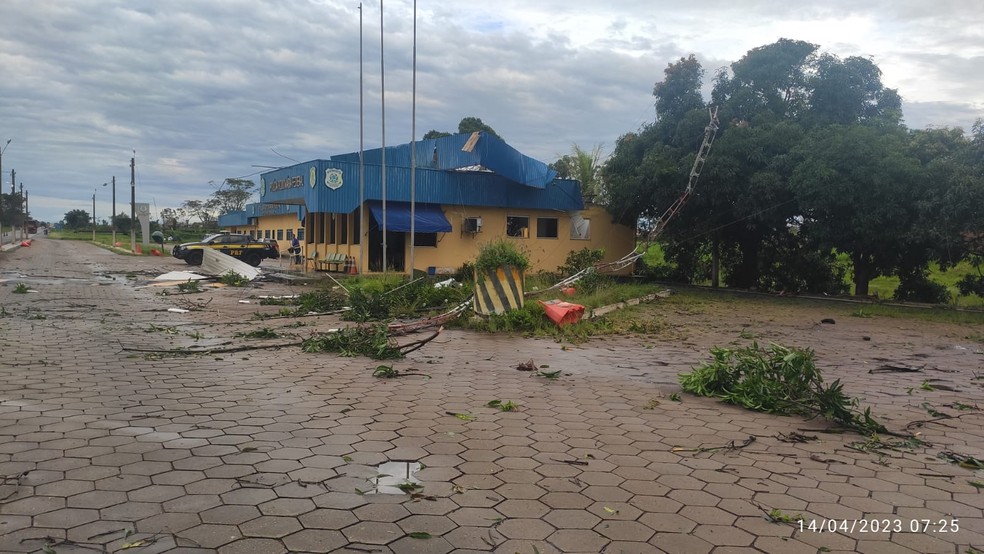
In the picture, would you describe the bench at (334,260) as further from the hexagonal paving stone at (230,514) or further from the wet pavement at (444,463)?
the hexagonal paving stone at (230,514)

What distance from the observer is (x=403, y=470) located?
4051mm

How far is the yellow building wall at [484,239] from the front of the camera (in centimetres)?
2727

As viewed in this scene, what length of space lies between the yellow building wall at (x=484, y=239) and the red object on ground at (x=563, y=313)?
47.7 feet

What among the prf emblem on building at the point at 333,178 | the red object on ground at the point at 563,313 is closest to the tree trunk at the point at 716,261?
the prf emblem on building at the point at 333,178

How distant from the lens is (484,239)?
28.7 meters

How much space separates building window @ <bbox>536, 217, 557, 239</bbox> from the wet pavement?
22.1 m

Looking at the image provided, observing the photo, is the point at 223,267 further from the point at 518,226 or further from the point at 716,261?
the point at 716,261

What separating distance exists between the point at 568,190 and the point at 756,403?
24.6m

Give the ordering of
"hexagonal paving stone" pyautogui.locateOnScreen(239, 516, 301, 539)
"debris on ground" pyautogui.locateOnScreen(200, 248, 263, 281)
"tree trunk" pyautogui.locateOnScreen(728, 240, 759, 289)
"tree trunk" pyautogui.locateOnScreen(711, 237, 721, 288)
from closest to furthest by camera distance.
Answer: "hexagonal paving stone" pyautogui.locateOnScreen(239, 516, 301, 539)
"debris on ground" pyautogui.locateOnScreen(200, 248, 263, 281)
"tree trunk" pyautogui.locateOnScreen(728, 240, 759, 289)
"tree trunk" pyautogui.locateOnScreen(711, 237, 721, 288)

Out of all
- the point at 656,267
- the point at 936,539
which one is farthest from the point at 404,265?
the point at 936,539

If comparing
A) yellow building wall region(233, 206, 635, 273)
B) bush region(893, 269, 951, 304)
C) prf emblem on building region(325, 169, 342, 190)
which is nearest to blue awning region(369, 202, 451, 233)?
yellow building wall region(233, 206, 635, 273)

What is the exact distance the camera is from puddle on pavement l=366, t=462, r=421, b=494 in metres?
3.73

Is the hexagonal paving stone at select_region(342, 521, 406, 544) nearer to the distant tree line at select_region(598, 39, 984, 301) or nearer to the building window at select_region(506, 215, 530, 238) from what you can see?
the distant tree line at select_region(598, 39, 984, 301)

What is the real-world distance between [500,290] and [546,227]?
19.2m
